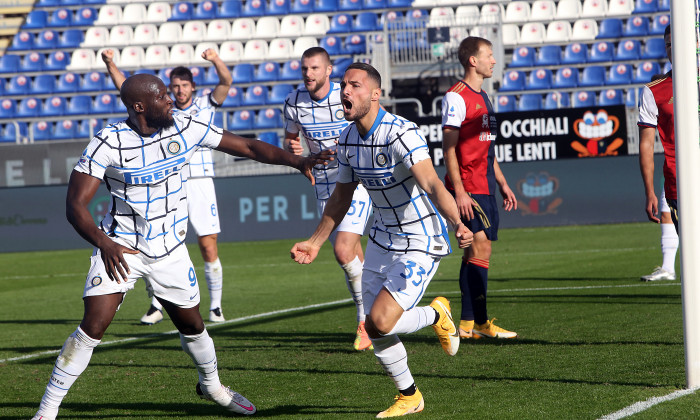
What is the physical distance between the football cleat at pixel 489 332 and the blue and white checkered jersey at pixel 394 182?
7.26 feet

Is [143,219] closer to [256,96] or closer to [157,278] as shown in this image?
[157,278]

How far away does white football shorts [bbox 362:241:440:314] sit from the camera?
492 cm

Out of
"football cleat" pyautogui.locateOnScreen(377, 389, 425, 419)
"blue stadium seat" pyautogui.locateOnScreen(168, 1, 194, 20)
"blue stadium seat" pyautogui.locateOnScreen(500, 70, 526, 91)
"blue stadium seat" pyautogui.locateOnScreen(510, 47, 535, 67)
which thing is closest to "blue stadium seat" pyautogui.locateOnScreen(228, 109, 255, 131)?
"blue stadium seat" pyautogui.locateOnScreen(168, 1, 194, 20)

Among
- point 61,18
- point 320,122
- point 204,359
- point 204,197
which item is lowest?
point 204,359

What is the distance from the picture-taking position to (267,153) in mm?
5195

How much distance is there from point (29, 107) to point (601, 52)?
17683mm

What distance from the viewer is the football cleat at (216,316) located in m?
9.38

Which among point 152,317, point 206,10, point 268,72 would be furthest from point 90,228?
point 206,10

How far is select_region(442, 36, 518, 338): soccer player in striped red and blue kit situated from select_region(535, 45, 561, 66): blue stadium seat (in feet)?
64.6

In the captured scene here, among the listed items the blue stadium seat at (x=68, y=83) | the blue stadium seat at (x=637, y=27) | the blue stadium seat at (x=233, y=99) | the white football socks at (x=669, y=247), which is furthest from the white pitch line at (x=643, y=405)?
the blue stadium seat at (x=68, y=83)

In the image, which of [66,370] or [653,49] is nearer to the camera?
[66,370]

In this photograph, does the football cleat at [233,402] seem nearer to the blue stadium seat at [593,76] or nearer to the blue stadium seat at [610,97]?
the blue stadium seat at [610,97]

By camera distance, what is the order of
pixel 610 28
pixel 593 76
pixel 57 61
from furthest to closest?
pixel 57 61
pixel 610 28
pixel 593 76

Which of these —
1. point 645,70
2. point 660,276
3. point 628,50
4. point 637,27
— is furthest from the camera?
point 637,27
